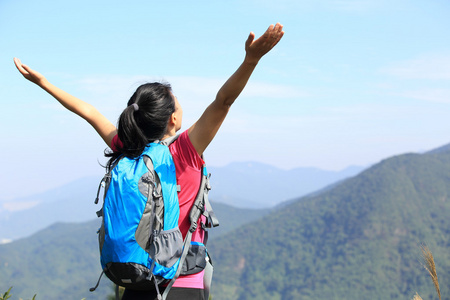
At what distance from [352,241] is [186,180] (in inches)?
4978

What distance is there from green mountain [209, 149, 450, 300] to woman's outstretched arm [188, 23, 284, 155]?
95.1 metres

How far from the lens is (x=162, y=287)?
7.77 ft

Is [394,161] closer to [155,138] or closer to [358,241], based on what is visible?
[358,241]

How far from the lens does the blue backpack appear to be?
220 cm

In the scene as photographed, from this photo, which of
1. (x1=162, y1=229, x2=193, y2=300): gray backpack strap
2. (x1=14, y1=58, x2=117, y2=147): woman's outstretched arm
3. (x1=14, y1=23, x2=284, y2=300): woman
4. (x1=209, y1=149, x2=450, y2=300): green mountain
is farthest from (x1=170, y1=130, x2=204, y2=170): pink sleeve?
(x1=209, y1=149, x2=450, y2=300): green mountain

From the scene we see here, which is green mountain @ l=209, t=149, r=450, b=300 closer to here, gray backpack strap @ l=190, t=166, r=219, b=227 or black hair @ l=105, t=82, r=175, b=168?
gray backpack strap @ l=190, t=166, r=219, b=227

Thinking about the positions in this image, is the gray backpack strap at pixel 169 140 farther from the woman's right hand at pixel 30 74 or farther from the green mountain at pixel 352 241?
the green mountain at pixel 352 241

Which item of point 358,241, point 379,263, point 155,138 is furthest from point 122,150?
point 358,241

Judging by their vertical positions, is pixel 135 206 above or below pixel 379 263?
above

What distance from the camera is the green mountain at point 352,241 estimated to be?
102 metres

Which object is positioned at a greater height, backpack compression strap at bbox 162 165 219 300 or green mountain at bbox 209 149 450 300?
backpack compression strap at bbox 162 165 219 300

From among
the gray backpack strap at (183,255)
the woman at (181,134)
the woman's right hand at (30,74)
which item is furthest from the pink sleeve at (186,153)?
the woman's right hand at (30,74)

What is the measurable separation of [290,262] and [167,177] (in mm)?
125991

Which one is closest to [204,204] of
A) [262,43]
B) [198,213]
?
[198,213]
